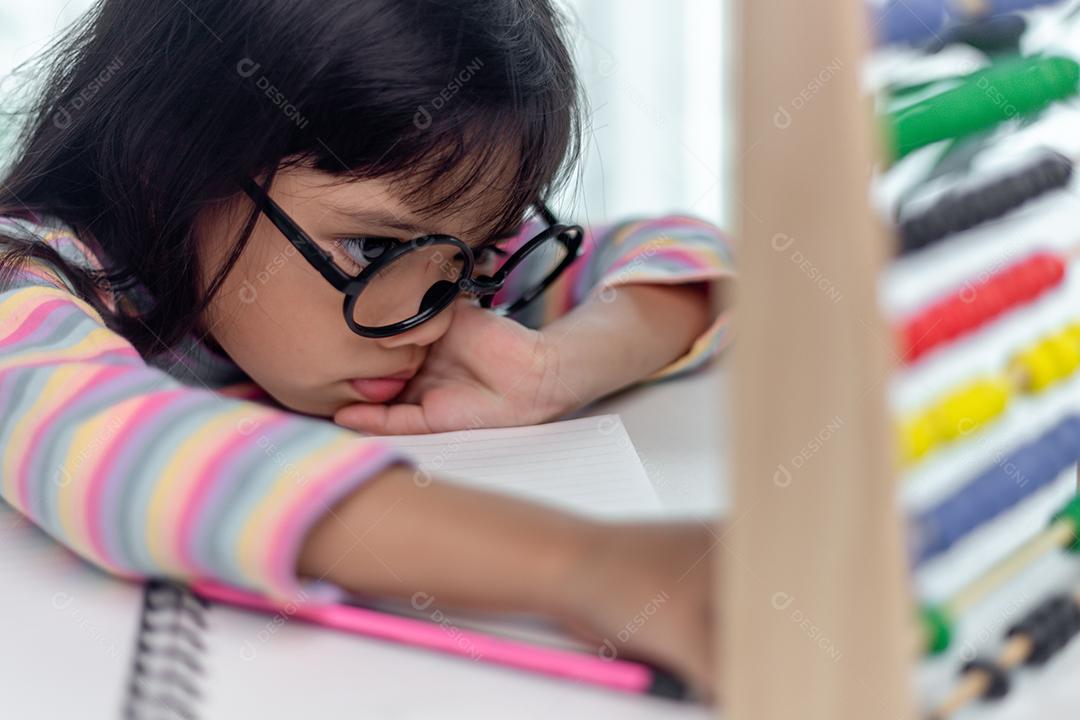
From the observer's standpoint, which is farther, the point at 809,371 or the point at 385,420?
the point at 385,420

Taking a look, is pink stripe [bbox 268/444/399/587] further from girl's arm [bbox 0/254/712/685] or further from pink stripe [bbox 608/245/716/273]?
pink stripe [bbox 608/245/716/273]

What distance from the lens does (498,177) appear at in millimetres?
654

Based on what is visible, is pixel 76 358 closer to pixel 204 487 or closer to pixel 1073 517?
pixel 204 487

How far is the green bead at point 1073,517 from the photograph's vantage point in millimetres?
415

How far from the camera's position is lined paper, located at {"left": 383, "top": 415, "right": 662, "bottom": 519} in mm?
487

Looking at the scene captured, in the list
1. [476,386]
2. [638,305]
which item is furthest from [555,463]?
[638,305]

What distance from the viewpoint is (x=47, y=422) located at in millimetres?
461

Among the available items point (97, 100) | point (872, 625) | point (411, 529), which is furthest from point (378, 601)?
point (97, 100)

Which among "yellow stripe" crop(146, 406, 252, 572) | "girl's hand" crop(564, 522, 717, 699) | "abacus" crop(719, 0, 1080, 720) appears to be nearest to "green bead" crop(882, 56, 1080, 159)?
"abacus" crop(719, 0, 1080, 720)

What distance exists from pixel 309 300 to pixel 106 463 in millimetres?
234

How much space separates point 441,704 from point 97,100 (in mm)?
518

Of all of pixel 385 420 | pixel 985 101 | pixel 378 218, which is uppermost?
pixel 985 101

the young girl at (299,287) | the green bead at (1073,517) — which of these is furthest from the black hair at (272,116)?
the green bead at (1073,517)

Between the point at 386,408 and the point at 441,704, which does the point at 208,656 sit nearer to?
the point at 441,704
